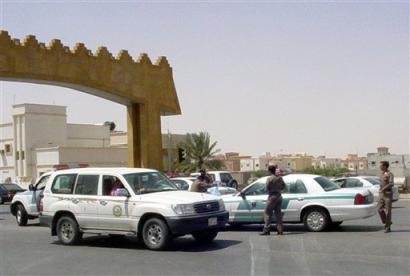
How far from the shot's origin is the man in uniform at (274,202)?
1523cm

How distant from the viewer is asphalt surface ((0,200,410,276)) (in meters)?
10.6

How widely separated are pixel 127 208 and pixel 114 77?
18.8m

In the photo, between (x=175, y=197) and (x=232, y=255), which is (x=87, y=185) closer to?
(x=175, y=197)

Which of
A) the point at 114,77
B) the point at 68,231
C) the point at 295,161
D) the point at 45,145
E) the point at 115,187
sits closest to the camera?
the point at 115,187

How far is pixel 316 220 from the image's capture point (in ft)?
51.8

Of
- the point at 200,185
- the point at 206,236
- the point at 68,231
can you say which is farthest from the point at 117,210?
the point at 200,185

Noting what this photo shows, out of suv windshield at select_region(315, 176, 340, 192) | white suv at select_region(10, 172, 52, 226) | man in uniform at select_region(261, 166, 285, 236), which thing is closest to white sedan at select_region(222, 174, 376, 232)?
suv windshield at select_region(315, 176, 340, 192)

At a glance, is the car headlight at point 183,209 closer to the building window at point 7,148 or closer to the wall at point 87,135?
the building window at point 7,148

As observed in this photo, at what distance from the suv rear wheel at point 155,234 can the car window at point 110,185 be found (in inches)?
47.7

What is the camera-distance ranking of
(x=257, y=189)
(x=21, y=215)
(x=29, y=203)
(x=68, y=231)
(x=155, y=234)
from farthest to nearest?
(x=21, y=215)
(x=29, y=203)
(x=257, y=189)
(x=68, y=231)
(x=155, y=234)

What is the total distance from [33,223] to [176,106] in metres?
14.2

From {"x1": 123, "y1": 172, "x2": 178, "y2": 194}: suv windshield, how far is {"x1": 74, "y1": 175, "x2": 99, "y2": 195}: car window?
2.69 feet

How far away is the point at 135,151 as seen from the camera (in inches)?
1324

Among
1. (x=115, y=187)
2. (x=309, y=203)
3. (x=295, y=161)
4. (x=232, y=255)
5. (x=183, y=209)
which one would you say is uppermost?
(x=295, y=161)
